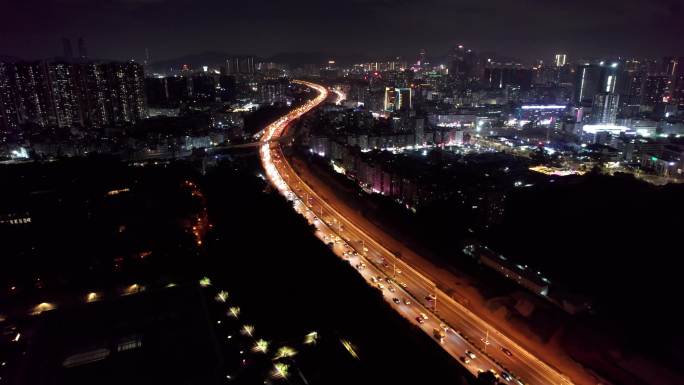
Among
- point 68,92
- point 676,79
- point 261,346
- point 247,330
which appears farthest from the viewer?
point 676,79

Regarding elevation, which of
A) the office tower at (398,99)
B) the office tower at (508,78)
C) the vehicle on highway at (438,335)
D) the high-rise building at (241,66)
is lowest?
the vehicle on highway at (438,335)

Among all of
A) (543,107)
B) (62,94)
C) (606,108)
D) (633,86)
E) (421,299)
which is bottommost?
(421,299)

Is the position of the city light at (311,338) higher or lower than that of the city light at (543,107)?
lower

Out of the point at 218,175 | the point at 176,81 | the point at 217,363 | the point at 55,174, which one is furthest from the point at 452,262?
the point at 176,81

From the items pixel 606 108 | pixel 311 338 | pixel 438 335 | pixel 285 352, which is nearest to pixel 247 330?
pixel 285 352

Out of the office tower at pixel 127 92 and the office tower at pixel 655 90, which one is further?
the office tower at pixel 655 90

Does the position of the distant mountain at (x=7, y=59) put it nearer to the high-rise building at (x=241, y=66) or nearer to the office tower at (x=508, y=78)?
the high-rise building at (x=241, y=66)

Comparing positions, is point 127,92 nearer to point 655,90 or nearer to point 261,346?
point 261,346

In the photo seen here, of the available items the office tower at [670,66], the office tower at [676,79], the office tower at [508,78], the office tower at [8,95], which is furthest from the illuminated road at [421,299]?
the office tower at [508,78]
